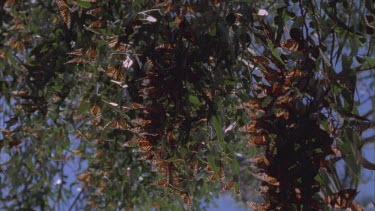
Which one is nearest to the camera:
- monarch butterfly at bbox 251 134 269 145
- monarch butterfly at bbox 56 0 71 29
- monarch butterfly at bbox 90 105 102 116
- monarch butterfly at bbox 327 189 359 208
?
monarch butterfly at bbox 327 189 359 208

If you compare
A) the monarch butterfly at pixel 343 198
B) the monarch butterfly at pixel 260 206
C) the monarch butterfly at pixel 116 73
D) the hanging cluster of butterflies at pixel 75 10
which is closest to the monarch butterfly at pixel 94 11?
the hanging cluster of butterflies at pixel 75 10

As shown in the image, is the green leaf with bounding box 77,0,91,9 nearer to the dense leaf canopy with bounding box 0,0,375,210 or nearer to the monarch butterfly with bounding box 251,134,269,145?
the dense leaf canopy with bounding box 0,0,375,210

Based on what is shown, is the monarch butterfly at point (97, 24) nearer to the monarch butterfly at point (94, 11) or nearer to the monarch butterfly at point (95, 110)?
the monarch butterfly at point (94, 11)

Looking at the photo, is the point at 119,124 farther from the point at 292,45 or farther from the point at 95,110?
the point at 292,45

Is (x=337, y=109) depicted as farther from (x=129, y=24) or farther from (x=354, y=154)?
(x=129, y=24)

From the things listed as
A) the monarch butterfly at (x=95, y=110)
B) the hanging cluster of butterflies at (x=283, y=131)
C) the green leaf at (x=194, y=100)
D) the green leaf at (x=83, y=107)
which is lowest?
the hanging cluster of butterflies at (x=283, y=131)

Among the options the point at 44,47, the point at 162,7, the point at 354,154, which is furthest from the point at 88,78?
the point at 354,154

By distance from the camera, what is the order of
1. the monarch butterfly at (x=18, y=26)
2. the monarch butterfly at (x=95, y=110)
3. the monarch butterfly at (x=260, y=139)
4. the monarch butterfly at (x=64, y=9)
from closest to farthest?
the monarch butterfly at (x=260, y=139) < the monarch butterfly at (x=64, y=9) < the monarch butterfly at (x=95, y=110) < the monarch butterfly at (x=18, y=26)

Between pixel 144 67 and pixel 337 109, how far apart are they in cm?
30

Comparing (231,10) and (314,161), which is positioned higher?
(231,10)

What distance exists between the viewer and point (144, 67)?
111 cm

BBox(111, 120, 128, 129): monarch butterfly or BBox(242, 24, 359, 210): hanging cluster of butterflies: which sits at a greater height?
BBox(111, 120, 128, 129): monarch butterfly

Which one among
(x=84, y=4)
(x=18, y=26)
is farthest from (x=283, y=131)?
(x=18, y=26)

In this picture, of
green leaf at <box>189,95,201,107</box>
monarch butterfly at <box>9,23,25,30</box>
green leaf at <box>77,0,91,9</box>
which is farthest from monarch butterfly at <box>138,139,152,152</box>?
monarch butterfly at <box>9,23,25,30</box>
